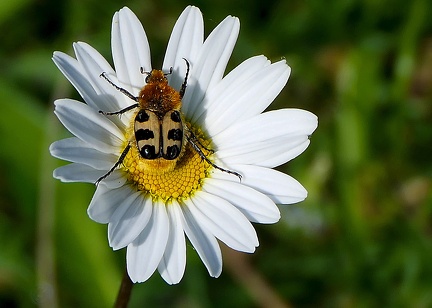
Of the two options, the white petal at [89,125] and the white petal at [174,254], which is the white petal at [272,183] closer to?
the white petal at [174,254]

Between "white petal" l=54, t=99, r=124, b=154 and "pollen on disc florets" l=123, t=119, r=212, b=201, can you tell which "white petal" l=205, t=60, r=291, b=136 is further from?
"white petal" l=54, t=99, r=124, b=154

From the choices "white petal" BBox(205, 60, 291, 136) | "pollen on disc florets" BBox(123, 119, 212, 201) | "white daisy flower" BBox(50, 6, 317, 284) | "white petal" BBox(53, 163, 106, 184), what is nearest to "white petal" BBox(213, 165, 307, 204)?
"white daisy flower" BBox(50, 6, 317, 284)

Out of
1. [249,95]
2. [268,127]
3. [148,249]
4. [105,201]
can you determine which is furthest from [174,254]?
[249,95]

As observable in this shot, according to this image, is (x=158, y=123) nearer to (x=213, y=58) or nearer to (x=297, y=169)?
(x=213, y=58)

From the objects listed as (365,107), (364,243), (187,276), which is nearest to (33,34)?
(187,276)

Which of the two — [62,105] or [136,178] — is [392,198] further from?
[62,105]

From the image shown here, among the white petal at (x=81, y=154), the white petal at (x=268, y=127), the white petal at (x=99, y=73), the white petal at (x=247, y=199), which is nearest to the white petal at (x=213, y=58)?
the white petal at (x=268, y=127)

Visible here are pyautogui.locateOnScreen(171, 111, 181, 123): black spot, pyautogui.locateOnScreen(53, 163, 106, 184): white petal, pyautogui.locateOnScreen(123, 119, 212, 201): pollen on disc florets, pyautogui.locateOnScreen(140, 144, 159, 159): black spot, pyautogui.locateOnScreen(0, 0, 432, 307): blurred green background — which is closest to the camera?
pyautogui.locateOnScreen(53, 163, 106, 184): white petal

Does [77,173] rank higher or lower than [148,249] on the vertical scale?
higher
